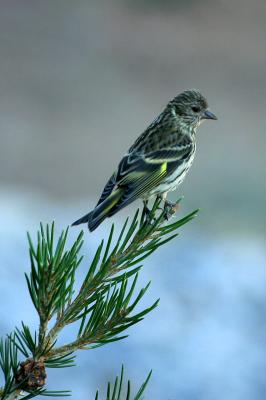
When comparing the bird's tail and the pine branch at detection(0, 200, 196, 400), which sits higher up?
the bird's tail

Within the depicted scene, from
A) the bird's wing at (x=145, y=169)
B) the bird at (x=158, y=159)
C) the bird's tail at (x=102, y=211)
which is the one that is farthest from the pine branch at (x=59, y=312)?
the bird's wing at (x=145, y=169)

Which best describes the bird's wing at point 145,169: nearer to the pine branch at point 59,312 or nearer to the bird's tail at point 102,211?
the bird's tail at point 102,211

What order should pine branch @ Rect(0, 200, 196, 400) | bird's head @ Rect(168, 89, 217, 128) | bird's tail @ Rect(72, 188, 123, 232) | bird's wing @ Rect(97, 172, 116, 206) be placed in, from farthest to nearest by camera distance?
bird's head @ Rect(168, 89, 217, 128), bird's wing @ Rect(97, 172, 116, 206), bird's tail @ Rect(72, 188, 123, 232), pine branch @ Rect(0, 200, 196, 400)

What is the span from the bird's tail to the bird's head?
99cm

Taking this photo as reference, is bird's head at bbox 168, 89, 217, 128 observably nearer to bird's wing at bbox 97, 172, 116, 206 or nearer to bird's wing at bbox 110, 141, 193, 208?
bird's wing at bbox 110, 141, 193, 208

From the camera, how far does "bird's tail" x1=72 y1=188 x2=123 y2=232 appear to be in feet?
8.13

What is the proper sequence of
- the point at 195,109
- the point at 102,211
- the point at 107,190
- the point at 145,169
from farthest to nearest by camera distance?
the point at 195,109 < the point at 145,169 < the point at 107,190 < the point at 102,211

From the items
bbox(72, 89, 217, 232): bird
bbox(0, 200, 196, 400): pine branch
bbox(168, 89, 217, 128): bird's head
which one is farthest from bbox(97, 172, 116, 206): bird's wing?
bbox(0, 200, 196, 400): pine branch

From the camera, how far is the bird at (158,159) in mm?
3174

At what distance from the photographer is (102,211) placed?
2.79 metres

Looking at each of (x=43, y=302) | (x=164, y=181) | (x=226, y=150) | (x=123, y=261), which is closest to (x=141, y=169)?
(x=164, y=181)

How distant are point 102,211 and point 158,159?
995mm

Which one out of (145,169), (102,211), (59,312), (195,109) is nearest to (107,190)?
(102,211)

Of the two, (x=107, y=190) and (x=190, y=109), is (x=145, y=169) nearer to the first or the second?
(x=107, y=190)
